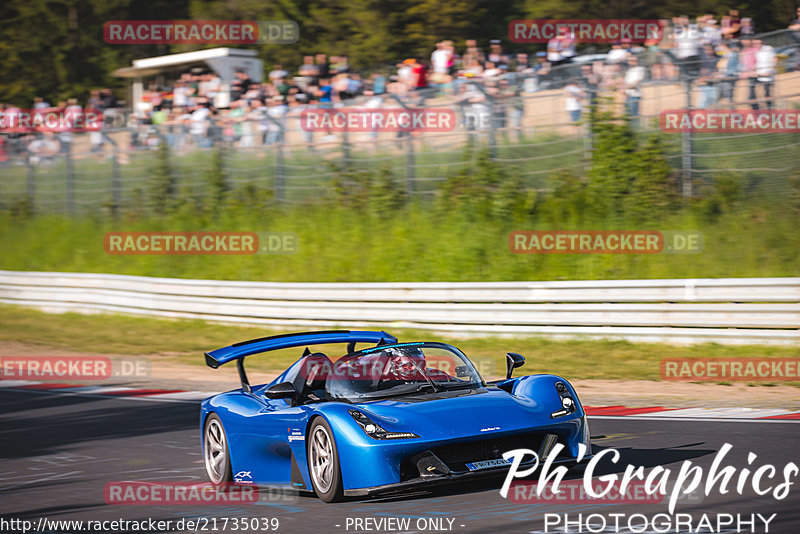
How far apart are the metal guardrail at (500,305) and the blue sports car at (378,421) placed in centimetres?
776

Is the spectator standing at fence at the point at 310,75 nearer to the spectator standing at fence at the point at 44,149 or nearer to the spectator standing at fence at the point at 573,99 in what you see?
the spectator standing at fence at the point at 573,99

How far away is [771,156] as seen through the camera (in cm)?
1830

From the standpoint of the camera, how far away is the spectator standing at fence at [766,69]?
17.3m

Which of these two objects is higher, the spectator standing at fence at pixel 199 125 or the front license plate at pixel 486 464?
the spectator standing at fence at pixel 199 125

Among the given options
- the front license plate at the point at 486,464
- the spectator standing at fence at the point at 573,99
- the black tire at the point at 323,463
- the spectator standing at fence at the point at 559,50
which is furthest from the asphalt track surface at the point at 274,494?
the spectator standing at fence at the point at 559,50

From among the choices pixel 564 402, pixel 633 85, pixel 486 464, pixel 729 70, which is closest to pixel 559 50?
pixel 633 85

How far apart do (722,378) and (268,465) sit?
25.9 ft

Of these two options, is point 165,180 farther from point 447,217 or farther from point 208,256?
point 447,217

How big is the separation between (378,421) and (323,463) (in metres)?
0.54

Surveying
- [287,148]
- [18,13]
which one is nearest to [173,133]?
[287,148]

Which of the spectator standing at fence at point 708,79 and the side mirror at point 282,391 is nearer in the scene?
the side mirror at point 282,391

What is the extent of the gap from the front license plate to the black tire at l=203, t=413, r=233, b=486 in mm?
2252

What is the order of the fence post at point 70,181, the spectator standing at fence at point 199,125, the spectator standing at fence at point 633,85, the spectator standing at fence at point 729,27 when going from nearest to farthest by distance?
the spectator standing at fence at point 729,27, the spectator standing at fence at point 633,85, the spectator standing at fence at point 199,125, the fence post at point 70,181

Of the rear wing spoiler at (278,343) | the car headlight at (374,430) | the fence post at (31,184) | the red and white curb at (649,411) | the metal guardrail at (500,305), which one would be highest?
the fence post at (31,184)
